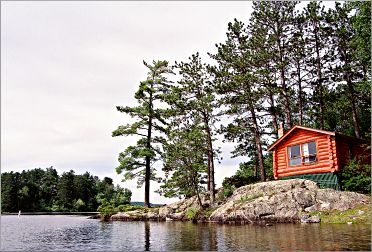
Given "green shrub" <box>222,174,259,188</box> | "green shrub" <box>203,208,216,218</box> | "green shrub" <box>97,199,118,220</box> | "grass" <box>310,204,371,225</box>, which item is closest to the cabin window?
"green shrub" <box>222,174,259,188</box>

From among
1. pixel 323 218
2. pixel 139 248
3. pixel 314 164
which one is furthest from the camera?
pixel 314 164

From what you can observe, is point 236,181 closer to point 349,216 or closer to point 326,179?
point 326,179

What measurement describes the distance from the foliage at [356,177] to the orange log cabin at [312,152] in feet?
2.28

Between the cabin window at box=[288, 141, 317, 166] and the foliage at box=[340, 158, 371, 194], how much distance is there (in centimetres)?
271

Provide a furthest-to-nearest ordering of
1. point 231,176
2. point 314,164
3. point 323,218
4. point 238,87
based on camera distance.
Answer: point 231,176
point 238,87
point 314,164
point 323,218

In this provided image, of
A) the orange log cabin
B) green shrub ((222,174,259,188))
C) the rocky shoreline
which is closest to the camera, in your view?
the rocky shoreline

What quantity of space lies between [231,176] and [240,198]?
7.23 metres

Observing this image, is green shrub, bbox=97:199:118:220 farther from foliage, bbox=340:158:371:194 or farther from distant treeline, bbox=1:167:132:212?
distant treeline, bbox=1:167:132:212

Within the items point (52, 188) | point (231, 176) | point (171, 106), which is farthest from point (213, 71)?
point (52, 188)

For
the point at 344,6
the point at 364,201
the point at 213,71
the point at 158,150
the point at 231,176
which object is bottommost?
the point at 364,201

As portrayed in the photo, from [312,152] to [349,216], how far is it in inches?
359

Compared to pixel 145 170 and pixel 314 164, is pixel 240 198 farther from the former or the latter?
pixel 145 170

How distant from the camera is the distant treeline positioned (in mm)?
70812

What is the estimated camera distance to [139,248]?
1137cm
